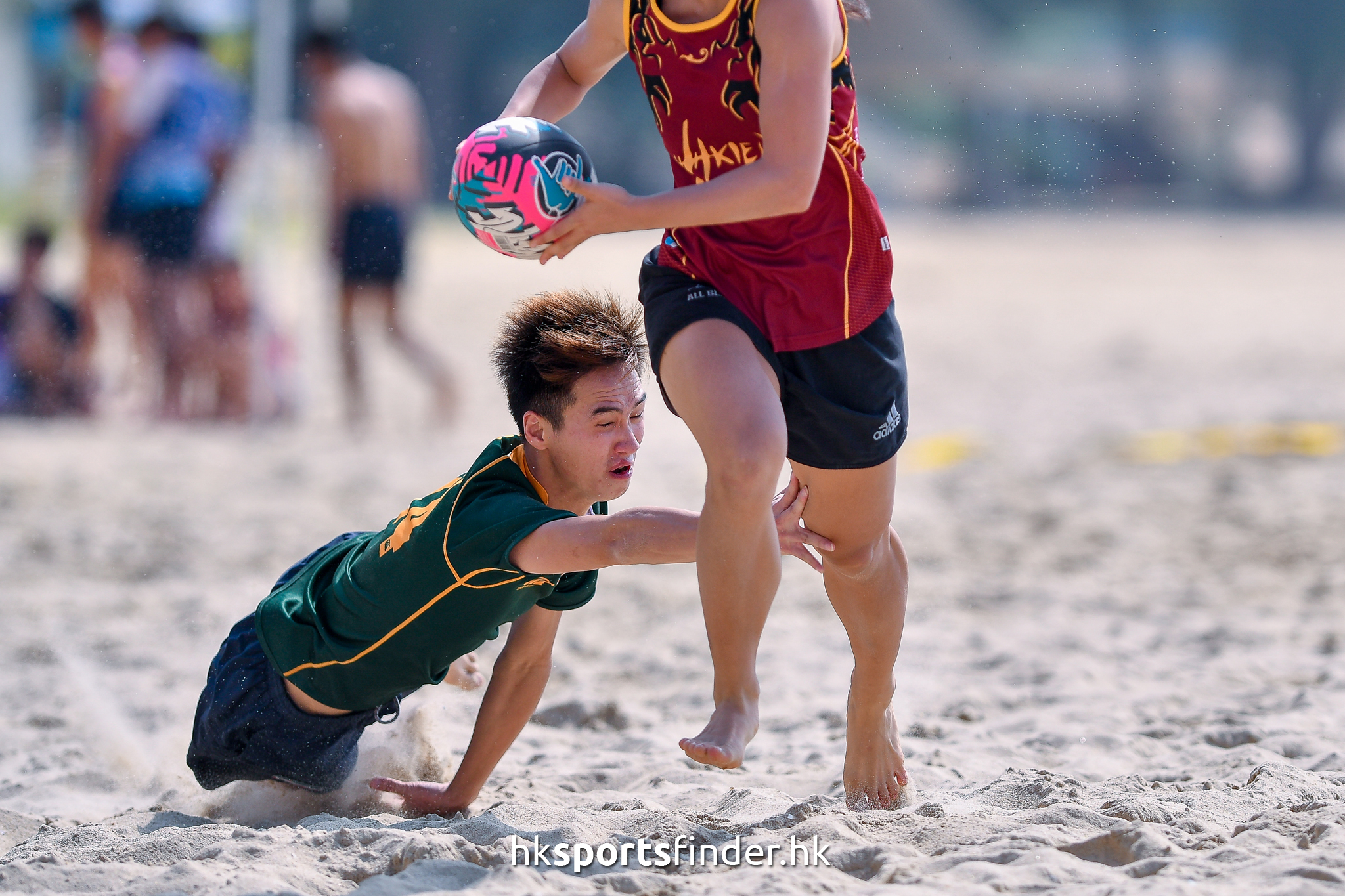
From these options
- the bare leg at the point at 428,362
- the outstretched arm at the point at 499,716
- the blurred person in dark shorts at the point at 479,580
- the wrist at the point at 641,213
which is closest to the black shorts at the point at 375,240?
the bare leg at the point at 428,362

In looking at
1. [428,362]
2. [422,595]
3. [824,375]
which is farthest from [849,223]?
[428,362]

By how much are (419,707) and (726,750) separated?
1155 mm

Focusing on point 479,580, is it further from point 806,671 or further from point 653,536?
point 806,671

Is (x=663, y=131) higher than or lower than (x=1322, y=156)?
lower

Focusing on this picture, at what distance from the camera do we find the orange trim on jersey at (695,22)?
247 centimetres

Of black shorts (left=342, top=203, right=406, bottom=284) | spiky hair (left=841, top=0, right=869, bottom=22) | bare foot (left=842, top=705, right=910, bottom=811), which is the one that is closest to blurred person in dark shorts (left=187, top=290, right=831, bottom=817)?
bare foot (left=842, top=705, right=910, bottom=811)

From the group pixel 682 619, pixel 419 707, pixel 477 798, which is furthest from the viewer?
pixel 682 619

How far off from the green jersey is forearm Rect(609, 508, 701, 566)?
0.14 m

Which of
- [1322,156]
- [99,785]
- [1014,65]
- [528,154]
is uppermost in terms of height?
[1014,65]

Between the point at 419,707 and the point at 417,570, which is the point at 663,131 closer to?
the point at 417,570

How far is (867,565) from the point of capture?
114 inches

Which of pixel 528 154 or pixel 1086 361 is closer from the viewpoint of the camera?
pixel 528 154

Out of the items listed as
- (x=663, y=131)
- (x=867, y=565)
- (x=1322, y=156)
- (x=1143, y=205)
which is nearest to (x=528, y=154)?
(x=663, y=131)

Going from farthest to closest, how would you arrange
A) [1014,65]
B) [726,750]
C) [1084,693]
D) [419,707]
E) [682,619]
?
[1014,65] < [682,619] < [1084,693] < [419,707] < [726,750]
